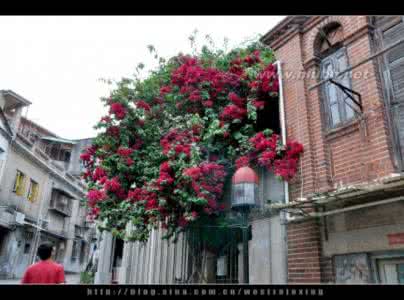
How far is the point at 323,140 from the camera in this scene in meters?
5.20

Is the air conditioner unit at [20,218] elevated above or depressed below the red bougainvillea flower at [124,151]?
below

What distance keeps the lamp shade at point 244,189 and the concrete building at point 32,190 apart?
6731mm

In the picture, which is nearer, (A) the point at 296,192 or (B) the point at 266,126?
(A) the point at 296,192

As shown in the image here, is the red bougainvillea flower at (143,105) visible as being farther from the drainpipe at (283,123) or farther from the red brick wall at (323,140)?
the red brick wall at (323,140)

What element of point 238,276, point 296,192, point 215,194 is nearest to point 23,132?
point 215,194

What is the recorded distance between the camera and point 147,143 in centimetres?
754

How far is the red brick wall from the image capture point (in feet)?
14.7

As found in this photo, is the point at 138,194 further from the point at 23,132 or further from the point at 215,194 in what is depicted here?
the point at 23,132

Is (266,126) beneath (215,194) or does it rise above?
above

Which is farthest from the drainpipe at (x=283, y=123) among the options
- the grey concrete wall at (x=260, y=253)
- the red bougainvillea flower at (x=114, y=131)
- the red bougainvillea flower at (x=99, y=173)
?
the red bougainvillea flower at (x=99, y=173)

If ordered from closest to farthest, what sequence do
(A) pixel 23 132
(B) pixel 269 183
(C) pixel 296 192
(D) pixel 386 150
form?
(D) pixel 386 150 < (C) pixel 296 192 < (B) pixel 269 183 < (A) pixel 23 132

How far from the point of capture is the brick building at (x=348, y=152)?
4.06 m

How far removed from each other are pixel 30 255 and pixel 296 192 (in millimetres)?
13444

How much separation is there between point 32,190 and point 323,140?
42.8 ft
